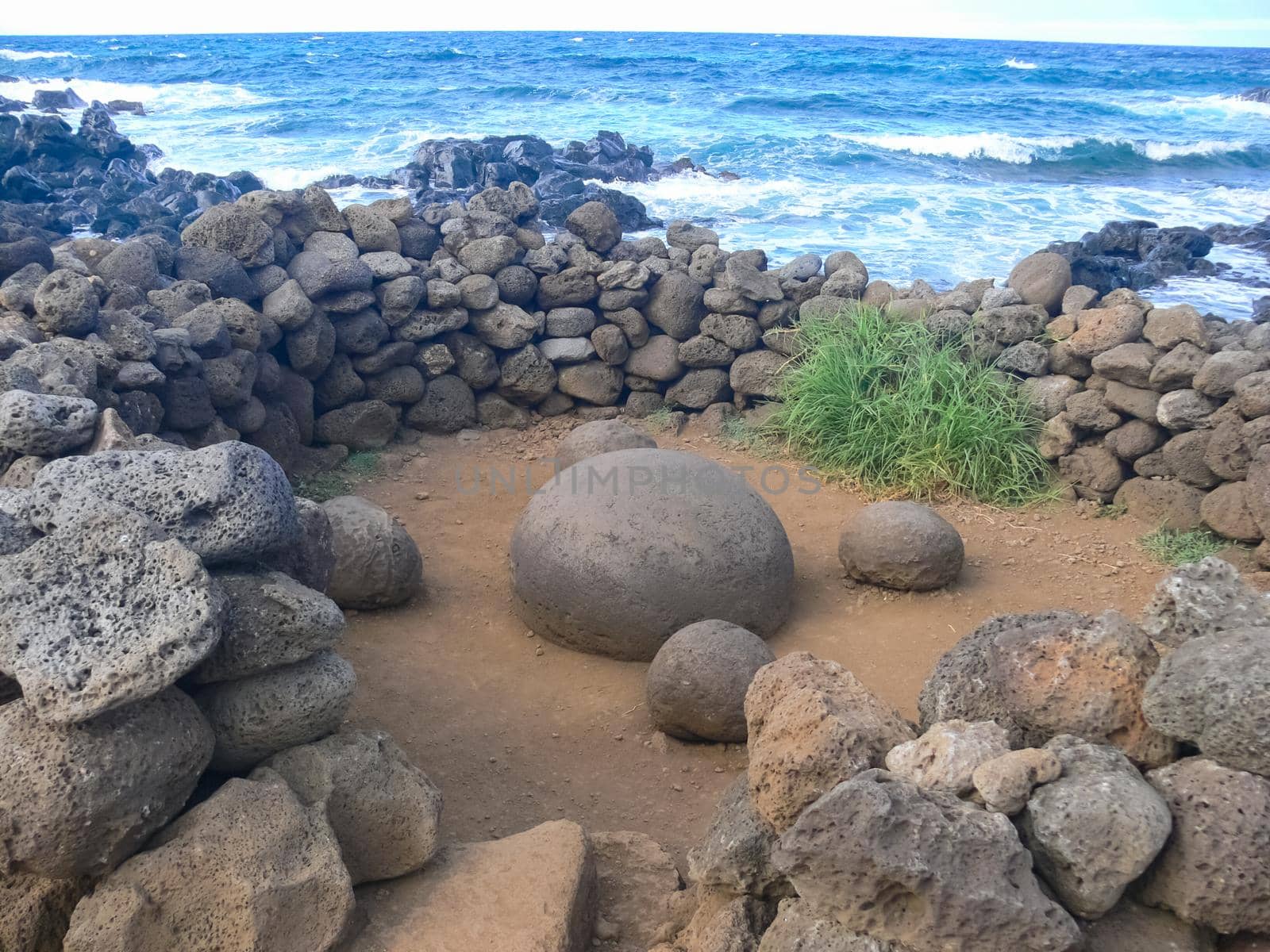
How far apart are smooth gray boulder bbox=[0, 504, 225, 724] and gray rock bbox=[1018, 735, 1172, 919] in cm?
205

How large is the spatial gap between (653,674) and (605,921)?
55.8 inches

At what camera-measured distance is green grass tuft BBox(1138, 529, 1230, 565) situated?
5.96 m

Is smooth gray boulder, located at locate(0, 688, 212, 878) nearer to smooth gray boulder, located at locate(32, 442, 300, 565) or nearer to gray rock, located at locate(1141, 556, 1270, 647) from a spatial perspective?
smooth gray boulder, located at locate(32, 442, 300, 565)

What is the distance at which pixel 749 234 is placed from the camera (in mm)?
13438

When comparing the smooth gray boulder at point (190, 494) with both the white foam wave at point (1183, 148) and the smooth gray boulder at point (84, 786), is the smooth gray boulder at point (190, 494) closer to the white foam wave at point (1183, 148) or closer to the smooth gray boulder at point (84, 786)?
the smooth gray boulder at point (84, 786)

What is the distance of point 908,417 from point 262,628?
16.3 ft

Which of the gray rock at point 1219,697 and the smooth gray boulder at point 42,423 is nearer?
the gray rock at point 1219,697

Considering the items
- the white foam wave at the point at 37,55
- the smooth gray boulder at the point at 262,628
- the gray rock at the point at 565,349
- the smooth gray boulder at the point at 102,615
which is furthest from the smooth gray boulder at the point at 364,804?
the white foam wave at the point at 37,55

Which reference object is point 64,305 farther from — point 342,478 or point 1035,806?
point 1035,806

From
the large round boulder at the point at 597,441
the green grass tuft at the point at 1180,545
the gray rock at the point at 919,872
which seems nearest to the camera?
the gray rock at the point at 919,872

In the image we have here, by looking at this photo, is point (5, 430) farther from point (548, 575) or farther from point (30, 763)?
point (548, 575)

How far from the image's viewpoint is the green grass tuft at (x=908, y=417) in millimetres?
6734

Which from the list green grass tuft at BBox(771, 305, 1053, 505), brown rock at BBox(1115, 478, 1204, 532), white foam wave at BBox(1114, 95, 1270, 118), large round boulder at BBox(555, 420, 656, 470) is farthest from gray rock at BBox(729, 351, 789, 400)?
white foam wave at BBox(1114, 95, 1270, 118)

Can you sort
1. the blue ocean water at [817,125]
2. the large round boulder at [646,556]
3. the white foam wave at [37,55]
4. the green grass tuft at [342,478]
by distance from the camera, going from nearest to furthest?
1. the large round boulder at [646,556]
2. the green grass tuft at [342,478]
3. the blue ocean water at [817,125]
4. the white foam wave at [37,55]
